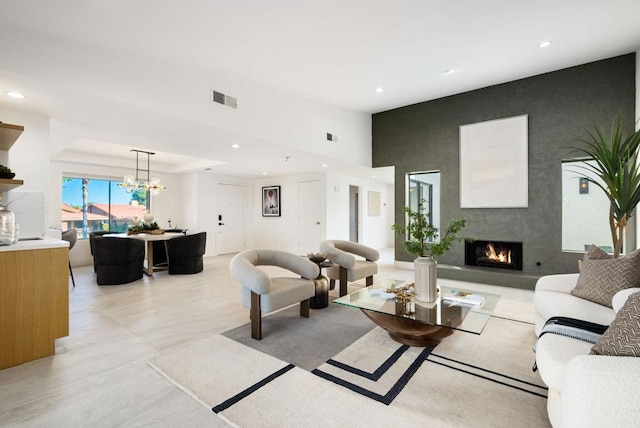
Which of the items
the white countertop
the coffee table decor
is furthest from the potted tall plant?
the white countertop

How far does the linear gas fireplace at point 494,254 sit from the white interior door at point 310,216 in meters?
3.46

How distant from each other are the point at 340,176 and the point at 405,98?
284 centimetres

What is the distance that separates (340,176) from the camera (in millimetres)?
7941

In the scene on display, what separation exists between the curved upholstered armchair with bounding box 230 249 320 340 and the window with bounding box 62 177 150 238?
5497 millimetres

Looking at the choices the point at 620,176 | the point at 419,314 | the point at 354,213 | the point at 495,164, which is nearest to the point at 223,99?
the point at 419,314

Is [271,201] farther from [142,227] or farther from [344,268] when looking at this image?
[344,268]

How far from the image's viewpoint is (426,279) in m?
2.64

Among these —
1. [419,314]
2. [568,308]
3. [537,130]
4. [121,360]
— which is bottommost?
[121,360]

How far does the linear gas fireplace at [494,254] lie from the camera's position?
5.01 metres

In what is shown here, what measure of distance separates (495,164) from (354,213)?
163 inches

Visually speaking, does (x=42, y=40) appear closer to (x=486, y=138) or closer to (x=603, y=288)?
(x=603, y=288)

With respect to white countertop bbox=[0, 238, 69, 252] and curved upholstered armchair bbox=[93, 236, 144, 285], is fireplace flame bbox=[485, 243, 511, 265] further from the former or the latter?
curved upholstered armchair bbox=[93, 236, 144, 285]

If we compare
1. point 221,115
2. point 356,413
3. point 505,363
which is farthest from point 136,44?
point 505,363

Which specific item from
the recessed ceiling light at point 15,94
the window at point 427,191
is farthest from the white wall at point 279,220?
the recessed ceiling light at point 15,94
